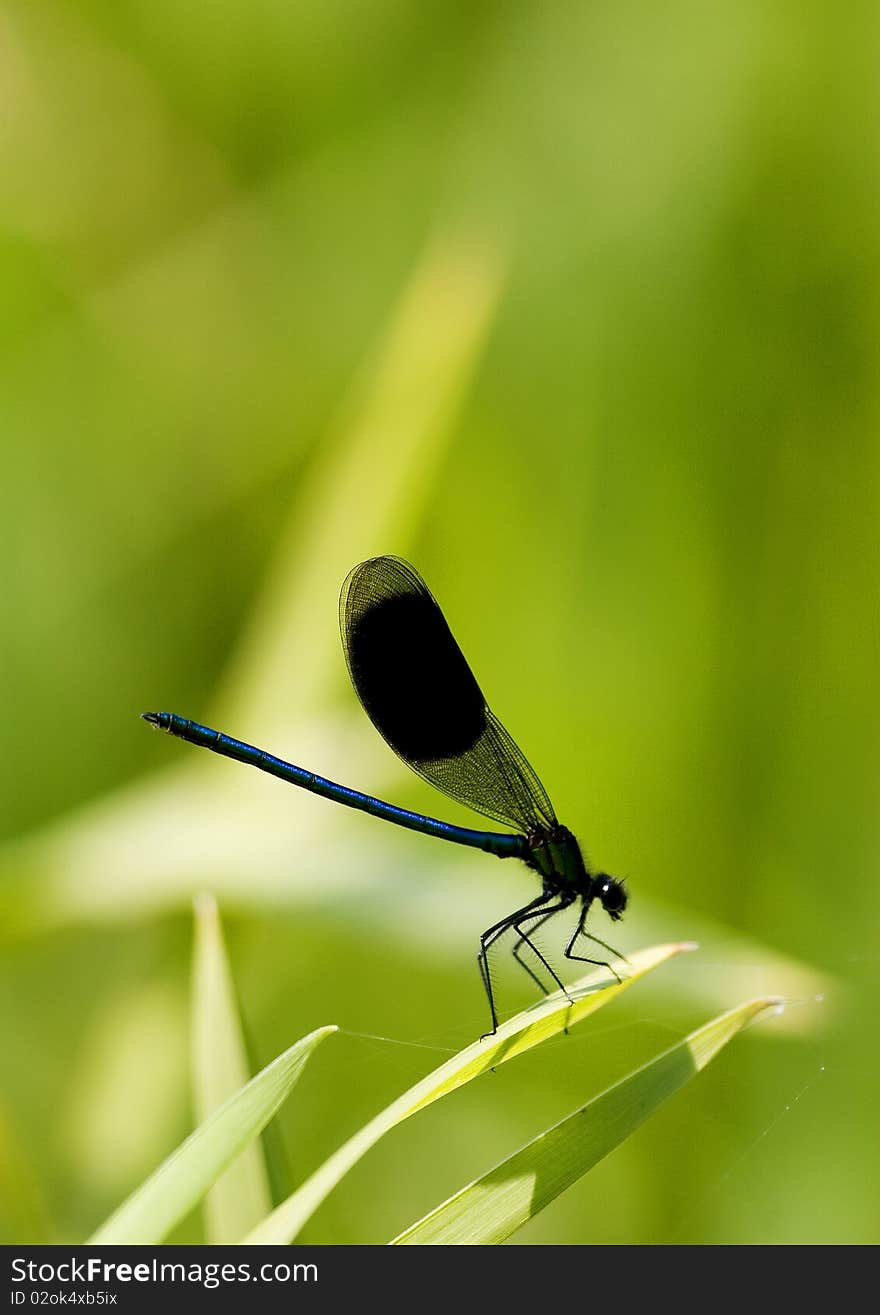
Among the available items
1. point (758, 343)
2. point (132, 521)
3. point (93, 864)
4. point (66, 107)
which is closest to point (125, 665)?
point (132, 521)

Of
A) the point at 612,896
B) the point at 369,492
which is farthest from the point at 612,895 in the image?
the point at 369,492

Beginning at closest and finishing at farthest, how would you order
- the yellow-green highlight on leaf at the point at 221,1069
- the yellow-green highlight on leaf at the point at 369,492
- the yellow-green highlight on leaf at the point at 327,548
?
the yellow-green highlight on leaf at the point at 221,1069 → the yellow-green highlight on leaf at the point at 327,548 → the yellow-green highlight on leaf at the point at 369,492

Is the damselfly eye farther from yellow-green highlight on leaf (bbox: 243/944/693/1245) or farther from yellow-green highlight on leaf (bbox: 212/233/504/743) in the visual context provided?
yellow-green highlight on leaf (bbox: 212/233/504/743)

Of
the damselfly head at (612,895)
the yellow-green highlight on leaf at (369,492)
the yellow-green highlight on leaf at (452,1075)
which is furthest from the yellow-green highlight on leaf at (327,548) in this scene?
the yellow-green highlight on leaf at (452,1075)

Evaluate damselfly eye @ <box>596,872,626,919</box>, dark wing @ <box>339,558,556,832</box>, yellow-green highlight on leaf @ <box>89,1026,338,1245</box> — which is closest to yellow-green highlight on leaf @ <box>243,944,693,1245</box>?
yellow-green highlight on leaf @ <box>89,1026,338,1245</box>

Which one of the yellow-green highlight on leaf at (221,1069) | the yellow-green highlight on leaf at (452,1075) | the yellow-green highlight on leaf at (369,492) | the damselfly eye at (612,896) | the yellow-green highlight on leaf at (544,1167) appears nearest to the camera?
the yellow-green highlight on leaf at (452,1075)

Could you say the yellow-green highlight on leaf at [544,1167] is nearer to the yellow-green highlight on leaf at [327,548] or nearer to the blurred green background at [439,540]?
the blurred green background at [439,540]

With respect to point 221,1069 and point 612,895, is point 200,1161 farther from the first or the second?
point 612,895
